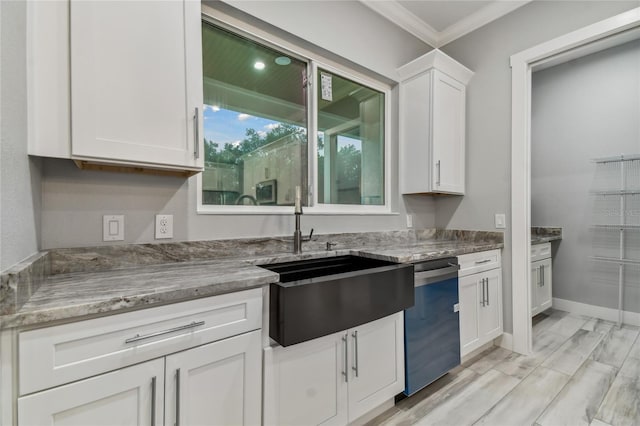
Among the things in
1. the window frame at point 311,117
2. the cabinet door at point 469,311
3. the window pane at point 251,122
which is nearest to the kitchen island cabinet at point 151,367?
the window frame at point 311,117

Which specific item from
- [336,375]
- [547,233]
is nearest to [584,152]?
[547,233]

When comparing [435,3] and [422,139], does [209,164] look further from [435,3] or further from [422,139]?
[435,3]

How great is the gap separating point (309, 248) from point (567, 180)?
332 cm

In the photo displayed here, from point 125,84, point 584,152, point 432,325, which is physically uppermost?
point 584,152

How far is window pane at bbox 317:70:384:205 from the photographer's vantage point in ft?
7.29

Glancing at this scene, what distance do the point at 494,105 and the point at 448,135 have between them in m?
0.48

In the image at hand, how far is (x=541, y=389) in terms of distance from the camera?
5.94ft

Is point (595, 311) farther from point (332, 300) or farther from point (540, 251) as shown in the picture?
point (332, 300)

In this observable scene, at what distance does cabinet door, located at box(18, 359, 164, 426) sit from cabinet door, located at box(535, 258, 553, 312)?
3.48m

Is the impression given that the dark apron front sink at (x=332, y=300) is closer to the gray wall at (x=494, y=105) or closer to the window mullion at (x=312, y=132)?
the window mullion at (x=312, y=132)

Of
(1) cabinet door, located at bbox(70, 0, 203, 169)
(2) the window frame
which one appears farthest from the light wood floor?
(1) cabinet door, located at bbox(70, 0, 203, 169)

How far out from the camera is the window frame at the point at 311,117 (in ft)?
5.52

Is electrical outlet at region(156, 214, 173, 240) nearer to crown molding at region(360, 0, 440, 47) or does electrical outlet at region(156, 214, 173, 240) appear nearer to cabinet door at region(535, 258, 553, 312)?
crown molding at region(360, 0, 440, 47)

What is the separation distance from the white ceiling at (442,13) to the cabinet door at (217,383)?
2613mm
